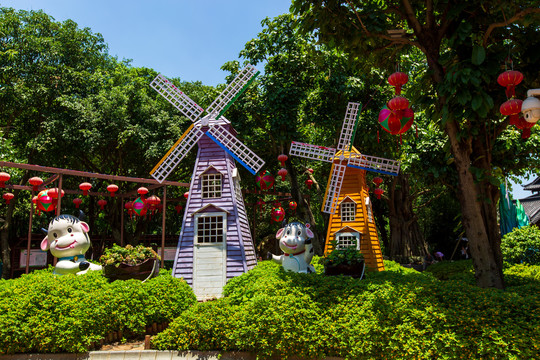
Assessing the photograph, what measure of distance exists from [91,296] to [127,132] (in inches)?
483

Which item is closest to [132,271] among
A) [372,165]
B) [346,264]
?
[346,264]

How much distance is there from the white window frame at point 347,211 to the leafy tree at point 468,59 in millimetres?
5399

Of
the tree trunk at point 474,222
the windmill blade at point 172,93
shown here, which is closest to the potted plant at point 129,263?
the windmill blade at point 172,93

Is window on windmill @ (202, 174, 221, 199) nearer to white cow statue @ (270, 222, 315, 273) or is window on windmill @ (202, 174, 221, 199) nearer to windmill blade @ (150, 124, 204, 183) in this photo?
windmill blade @ (150, 124, 204, 183)

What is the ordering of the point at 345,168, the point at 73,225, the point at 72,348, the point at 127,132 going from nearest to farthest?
the point at 72,348
the point at 73,225
the point at 345,168
the point at 127,132

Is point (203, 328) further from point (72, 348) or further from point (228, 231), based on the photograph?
point (228, 231)

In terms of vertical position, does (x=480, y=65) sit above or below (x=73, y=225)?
above

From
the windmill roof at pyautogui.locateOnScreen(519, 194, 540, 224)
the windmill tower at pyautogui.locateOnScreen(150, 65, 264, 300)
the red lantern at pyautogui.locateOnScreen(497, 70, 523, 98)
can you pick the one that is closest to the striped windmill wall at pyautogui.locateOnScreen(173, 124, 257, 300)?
the windmill tower at pyautogui.locateOnScreen(150, 65, 264, 300)

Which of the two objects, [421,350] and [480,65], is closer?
[421,350]

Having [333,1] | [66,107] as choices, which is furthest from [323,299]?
[66,107]

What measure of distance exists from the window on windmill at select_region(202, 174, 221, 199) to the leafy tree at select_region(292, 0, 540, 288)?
19.1ft

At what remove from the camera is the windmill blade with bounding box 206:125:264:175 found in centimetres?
1276

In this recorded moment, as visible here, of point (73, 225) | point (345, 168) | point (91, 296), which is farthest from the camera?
point (345, 168)

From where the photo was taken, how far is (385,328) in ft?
20.7
